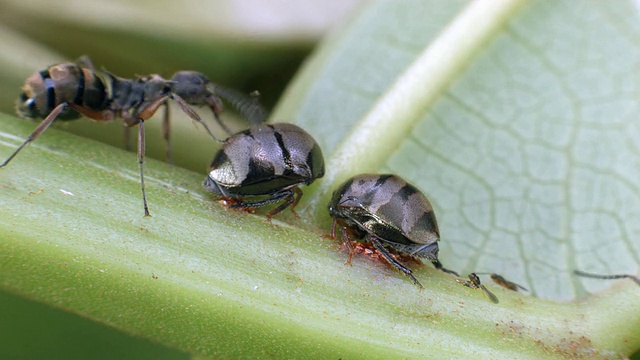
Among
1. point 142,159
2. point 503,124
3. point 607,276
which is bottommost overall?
point 142,159

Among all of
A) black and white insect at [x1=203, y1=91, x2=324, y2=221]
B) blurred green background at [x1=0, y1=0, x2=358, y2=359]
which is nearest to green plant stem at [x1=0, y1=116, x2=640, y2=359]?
black and white insect at [x1=203, y1=91, x2=324, y2=221]

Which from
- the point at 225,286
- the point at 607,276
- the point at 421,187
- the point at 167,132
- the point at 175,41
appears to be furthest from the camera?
the point at 175,41

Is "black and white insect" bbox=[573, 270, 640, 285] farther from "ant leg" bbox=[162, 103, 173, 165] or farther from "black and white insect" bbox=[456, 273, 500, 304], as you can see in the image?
"ant leg" bbox=[162, 103, 173, 165]

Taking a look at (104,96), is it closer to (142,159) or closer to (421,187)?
(142,159)

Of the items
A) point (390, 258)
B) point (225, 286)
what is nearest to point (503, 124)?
point (390, 258)

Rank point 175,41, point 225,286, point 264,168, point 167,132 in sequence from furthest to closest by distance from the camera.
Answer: point 175,41
point 167,132
point 264,168
point 225,286

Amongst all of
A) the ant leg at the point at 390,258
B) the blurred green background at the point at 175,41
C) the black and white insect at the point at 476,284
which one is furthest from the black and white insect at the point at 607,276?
the blurred green background at the point at 175,41

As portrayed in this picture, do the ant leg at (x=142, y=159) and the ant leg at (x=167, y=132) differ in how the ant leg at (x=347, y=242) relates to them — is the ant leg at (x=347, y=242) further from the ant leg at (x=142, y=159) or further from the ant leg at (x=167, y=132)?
the ant leg at (x=167, y=132)
